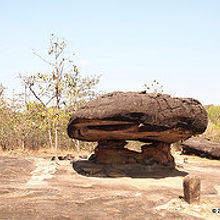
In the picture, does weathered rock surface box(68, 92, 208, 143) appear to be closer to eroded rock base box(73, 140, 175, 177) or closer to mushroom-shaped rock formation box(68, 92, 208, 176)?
mushroom-shaped rock formation box(68, 92, 208, 176)

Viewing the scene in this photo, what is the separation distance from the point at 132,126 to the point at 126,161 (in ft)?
6.34

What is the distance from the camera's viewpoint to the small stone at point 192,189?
17.6 feet

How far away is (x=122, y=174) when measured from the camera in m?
→ 8.33

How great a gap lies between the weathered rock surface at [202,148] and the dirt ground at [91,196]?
800 cm

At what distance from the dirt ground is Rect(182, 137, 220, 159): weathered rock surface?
8000mm

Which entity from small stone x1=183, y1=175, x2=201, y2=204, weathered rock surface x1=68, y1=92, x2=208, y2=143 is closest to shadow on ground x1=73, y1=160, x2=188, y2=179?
weathered rock surface x1=68, y1=92, x2=208, y2=143

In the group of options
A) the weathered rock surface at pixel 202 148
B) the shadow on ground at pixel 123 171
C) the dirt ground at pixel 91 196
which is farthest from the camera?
the weathered rock surface at pixel 202 148

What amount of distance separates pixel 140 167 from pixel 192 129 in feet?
7.25

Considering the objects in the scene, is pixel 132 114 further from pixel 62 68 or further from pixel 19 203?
pixel 62 68

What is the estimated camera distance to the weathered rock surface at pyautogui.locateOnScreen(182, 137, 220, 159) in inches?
648

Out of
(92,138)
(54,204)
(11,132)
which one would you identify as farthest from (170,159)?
(11,132)

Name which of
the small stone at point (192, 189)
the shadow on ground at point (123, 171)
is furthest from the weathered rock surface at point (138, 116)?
the small stone at point (192, 189)

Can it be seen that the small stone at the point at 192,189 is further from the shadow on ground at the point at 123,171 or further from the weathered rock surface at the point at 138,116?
the shadow on ground at the point at 123,171

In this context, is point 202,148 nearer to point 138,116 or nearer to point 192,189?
point 138,116
